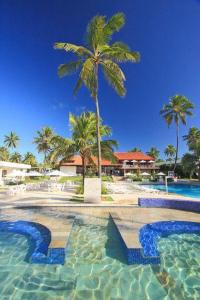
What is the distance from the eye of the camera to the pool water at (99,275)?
4438 mm

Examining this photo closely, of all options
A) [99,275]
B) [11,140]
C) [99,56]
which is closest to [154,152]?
[11,140]

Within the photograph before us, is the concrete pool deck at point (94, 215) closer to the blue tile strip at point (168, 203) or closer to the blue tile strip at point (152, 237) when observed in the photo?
the blue tile strip at point (152, 237)

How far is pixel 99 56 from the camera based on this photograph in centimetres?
1390

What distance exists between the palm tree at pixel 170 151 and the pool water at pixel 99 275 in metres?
68.2

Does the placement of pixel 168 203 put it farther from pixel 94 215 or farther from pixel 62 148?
pixel 62 148

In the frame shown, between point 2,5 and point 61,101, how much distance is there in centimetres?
1896

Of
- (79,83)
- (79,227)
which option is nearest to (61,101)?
(79,83)

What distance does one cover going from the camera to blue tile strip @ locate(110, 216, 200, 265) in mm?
5695

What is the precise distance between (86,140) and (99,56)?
6.23 metres

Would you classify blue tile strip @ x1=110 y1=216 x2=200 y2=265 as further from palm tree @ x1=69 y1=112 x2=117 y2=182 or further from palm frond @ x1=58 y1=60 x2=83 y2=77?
palm frond @ x1=58 y1=60 x2=83 y2=77

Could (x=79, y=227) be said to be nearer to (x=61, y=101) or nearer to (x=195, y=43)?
(x=195, y=43)

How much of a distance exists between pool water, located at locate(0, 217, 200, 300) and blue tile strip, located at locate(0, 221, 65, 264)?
20 centimetres

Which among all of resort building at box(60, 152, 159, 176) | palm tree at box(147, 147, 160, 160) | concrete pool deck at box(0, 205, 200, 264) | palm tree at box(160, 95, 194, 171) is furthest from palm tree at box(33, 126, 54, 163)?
concrete pool deck at box(0, 205, 200, 264)

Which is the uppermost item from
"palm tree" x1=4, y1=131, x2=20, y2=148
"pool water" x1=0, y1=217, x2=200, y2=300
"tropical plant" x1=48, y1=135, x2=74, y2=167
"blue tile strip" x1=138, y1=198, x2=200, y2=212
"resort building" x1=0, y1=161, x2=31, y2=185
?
"palm tree" x1=4, y1=131, x2=20, y2=148
